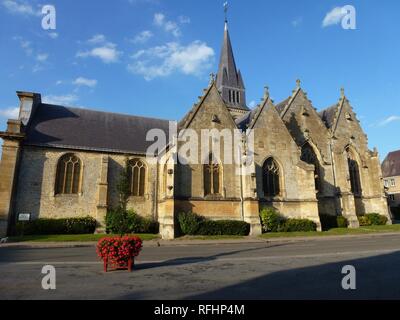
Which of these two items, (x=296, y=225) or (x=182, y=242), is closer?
(x=182, y=242)

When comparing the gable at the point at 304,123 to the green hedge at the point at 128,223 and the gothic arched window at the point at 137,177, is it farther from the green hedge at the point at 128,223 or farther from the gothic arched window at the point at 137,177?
the green hedge at the point at 128,223

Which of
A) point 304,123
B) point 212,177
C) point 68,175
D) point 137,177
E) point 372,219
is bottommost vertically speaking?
point 372,219

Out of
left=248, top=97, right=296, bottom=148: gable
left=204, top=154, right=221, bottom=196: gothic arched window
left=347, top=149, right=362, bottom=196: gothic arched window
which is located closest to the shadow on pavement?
left=204, top=154, right=221, bottom=196: gothic arched window

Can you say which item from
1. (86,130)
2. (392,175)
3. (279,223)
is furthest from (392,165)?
(86,130)

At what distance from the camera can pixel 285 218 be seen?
25.5 meters

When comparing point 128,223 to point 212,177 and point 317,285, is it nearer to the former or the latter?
point 212,177

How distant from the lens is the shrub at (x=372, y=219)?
30169 millimetres

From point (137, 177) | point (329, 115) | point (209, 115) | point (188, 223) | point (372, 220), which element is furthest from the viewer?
point (329, 115)

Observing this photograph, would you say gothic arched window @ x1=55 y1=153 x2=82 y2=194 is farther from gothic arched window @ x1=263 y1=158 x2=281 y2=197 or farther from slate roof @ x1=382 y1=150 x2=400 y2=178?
slate roof @ x1=382 y1=150 x2=400 y2=178

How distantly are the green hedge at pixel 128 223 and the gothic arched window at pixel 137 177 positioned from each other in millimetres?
2154

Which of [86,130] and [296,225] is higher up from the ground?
[86,130]

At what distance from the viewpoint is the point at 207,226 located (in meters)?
22.5

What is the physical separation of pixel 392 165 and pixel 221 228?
173 feet

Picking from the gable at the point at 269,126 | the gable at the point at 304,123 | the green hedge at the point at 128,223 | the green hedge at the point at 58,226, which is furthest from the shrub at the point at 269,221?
the green hedge at the point at 58,226
